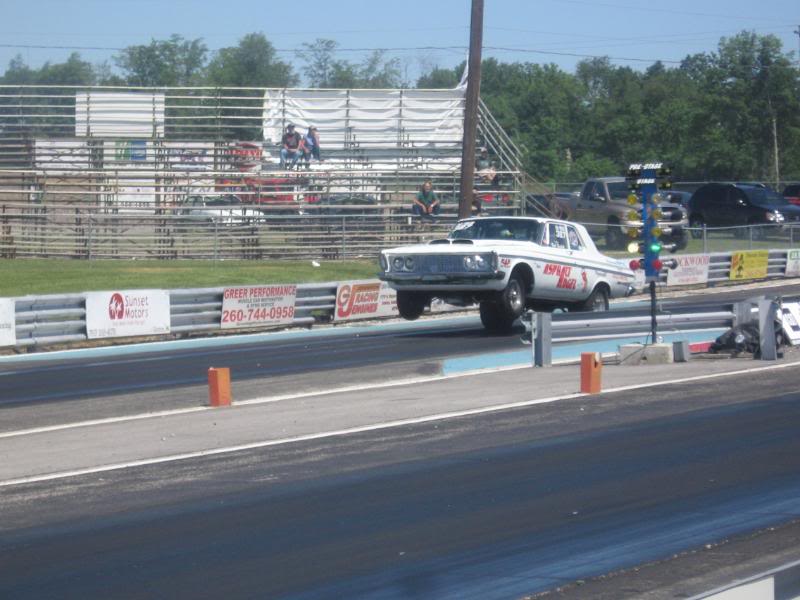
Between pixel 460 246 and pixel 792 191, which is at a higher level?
pixel 792 191

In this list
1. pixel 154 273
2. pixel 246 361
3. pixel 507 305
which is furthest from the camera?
pixel 154 273

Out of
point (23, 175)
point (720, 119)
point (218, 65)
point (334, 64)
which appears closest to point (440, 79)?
point (334, 64)

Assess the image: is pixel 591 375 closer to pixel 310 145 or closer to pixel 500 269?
pixel 500 269

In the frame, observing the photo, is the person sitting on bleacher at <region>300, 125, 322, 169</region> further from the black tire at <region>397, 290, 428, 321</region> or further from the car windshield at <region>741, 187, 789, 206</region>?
the black tire at <region>397, 290, 428, 321</region>

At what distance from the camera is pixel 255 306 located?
23.5m

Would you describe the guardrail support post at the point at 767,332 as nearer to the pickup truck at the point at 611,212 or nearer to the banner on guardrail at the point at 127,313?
the banner on guardrail at the point at 127,313

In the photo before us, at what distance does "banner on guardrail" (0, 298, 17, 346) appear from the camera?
20.0 metres

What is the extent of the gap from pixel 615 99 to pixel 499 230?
73011mm

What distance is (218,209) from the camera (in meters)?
37.2

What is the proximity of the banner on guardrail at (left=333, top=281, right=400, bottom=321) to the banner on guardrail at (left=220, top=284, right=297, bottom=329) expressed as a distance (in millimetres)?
1168

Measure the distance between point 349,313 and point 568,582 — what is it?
722 inches

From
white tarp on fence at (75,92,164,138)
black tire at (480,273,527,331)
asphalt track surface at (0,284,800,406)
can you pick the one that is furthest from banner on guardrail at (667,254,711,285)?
white tarp on fence at (75,92,164,138)

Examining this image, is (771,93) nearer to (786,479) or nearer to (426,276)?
(426,276)

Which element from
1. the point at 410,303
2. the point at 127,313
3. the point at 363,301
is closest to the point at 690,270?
the point at 363,301
